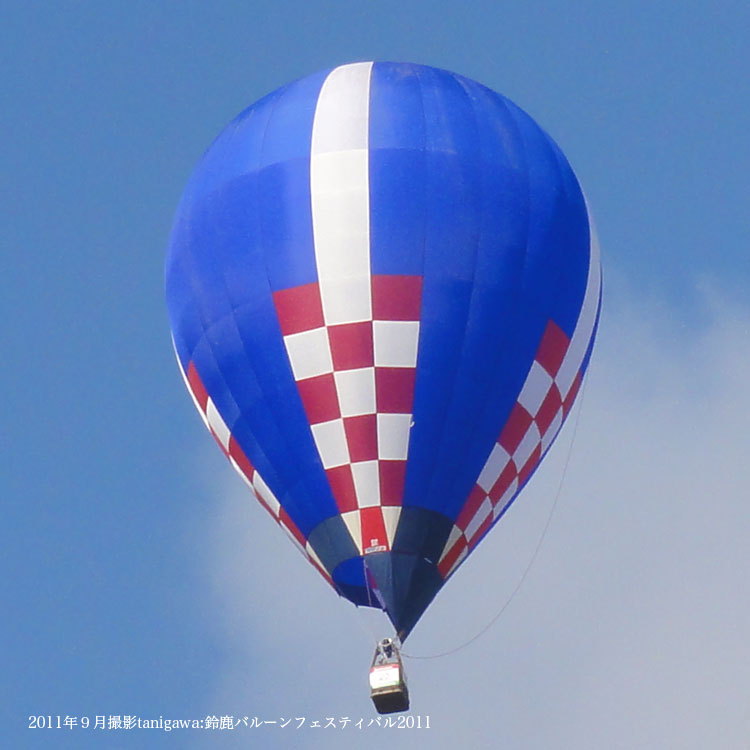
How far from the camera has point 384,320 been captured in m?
21.5

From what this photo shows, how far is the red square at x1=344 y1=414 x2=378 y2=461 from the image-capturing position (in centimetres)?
2144

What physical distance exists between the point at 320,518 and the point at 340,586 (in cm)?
55

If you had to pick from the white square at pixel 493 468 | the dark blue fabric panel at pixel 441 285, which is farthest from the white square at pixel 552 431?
the dark blue fabric panel at pixel 441 285

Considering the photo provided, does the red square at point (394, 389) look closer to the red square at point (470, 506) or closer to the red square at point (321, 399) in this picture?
the red square at point (321, 399)

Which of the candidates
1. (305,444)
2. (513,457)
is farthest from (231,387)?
(513,457)

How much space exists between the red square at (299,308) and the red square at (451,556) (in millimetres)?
1984

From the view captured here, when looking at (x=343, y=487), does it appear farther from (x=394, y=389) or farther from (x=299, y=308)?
(x=299, y=308)

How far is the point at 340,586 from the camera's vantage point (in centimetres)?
2164

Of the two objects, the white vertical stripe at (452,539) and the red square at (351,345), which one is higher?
the red square at (351,345)

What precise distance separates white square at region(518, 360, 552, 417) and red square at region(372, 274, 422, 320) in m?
1.12

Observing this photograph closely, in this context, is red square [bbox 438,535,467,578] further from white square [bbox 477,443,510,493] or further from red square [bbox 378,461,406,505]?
red square [bbox 378,461,406,505]

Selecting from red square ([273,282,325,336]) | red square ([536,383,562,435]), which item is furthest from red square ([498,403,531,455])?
red square ([273,282,325,336])

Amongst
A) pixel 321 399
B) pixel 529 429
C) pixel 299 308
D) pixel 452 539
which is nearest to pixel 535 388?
pixel 529 429

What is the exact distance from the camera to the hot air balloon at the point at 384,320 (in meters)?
21.5
